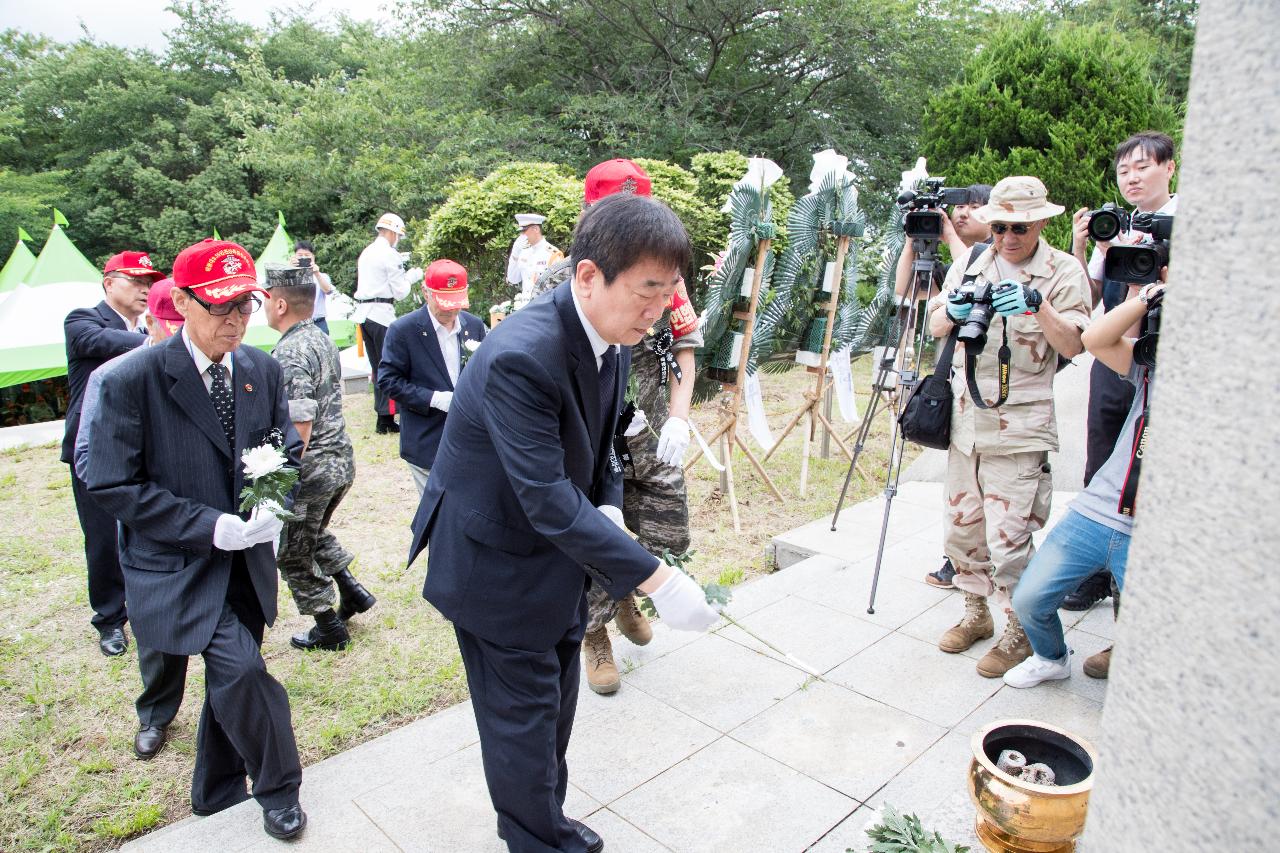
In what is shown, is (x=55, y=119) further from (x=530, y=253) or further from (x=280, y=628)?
(x=280, y=628)

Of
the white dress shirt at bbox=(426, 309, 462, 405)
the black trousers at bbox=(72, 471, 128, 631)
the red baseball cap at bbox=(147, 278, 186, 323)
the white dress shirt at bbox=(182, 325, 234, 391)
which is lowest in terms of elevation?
the black trousers at bbox=(72, 471, 128, 631)

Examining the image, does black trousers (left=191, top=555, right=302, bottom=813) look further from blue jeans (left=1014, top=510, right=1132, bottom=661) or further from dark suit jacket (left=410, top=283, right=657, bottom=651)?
blue jeans (left=1014, top=510, right=1132, bottom=661)

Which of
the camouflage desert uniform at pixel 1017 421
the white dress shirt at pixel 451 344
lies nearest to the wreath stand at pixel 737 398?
the white dress shirt at pixel 451 344

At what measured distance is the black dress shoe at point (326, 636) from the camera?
416 centimetres

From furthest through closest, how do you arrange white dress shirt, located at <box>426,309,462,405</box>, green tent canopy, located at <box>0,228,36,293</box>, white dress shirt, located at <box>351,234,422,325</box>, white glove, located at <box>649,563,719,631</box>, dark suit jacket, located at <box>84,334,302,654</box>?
1. green tent canopy, located at <box>0,228,36,293</box>
2. white dress shirt, located at <box>351,234,422,325</box>
3. white dress shirt, located at <box>426,309,462,405</box>
4. dark suit jacket, located at <box>84,334,302,654</box>
5. white glove, located at <box>649,563,719,631</box>

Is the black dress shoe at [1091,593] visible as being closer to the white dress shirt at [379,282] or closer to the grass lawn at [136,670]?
the grass lawn at [136,670]

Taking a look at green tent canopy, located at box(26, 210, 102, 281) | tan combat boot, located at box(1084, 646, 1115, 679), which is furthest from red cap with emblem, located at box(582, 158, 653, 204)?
green tent canopy, located at box(26, 210, 102, 281)

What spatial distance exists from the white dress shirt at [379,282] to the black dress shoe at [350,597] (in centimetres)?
479

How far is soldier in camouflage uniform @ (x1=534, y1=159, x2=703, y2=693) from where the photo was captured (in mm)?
3656

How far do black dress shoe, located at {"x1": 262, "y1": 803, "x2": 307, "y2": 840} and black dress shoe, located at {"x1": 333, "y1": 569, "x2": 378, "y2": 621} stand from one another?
1.79m

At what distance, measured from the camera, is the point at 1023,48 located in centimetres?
1024

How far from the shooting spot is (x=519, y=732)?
7.11 feet

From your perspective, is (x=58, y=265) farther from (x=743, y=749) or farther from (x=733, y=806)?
(x=733, y=806)

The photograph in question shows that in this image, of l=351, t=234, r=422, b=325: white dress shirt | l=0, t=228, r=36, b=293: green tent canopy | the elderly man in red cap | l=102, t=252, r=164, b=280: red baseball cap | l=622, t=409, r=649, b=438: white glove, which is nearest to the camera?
the elderly man in red cap
